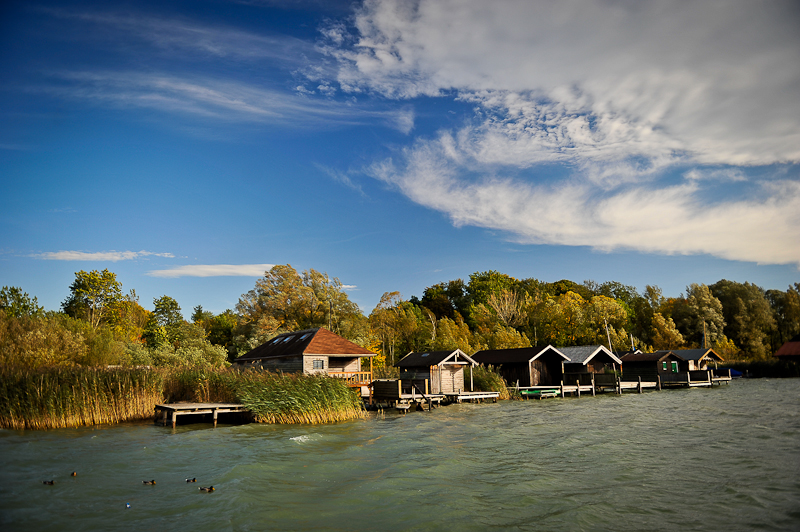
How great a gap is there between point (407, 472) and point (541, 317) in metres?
Answer: 57.7

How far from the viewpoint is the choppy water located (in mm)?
9344

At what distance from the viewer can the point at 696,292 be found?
7494 cm

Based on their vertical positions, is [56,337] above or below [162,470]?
above

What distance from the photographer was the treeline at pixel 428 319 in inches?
1681

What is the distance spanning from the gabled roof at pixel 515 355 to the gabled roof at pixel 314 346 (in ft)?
46.1

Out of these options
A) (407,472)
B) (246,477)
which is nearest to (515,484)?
(407,472)

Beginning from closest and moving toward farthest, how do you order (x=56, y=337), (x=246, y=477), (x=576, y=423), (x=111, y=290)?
(x=246, y=477)
(x=576, y=423)
(x=56, y=337)
(x=111, y=290)

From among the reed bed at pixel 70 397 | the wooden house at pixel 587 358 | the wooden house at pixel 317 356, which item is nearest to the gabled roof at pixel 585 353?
the wooden house at pixel 587 358

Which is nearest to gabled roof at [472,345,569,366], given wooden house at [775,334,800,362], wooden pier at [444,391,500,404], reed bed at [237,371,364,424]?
wooden pier at [444,391,500,404]

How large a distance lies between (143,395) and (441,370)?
67.1 feet

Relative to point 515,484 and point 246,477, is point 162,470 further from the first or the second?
point 515,484

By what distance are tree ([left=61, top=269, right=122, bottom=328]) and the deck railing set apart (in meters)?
27.7

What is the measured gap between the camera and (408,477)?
1273 centimetres

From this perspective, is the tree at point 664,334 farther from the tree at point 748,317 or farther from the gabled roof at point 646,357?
the gabled roof at point 646,357
